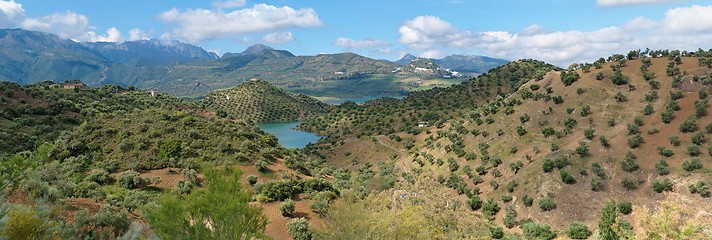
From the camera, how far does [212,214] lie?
50.2 ft

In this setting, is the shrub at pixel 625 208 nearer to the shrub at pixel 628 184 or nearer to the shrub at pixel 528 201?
the shrub at pixel 628 184

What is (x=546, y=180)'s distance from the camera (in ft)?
167

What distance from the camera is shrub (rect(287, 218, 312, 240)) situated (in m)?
29.2

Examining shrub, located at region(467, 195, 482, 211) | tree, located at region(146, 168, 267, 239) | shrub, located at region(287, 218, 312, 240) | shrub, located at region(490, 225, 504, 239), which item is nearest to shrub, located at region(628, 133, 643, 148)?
shrub, located at region(467, 195, 482, 211)

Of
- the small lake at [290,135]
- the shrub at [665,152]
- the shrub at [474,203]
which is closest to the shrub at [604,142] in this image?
the shrub at [665,152]

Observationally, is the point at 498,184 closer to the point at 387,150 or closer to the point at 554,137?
the point at 554,137

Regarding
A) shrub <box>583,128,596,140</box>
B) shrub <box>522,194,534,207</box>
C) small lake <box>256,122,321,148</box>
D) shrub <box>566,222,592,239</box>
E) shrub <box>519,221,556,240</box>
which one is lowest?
small lake <box>256,122,321,148</box>

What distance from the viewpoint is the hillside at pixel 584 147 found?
150 feet

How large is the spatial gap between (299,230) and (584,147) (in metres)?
44.6

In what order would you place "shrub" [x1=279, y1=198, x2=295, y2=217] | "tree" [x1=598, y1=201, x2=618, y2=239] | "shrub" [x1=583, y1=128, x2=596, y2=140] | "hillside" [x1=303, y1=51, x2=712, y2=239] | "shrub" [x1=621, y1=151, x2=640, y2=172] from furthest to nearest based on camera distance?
1. "shrub" [x1=583, y1=128, x2=596, y2=140]
2. "shrub" [x1=621, y1=151, x2=640, y2=172]
3. "hillside" [x1=303, y1=51, x2=712, y2=239]
4. "shrub" [x1=279, y1=198, x2=295, y2=217]
5. "tree" [x1=598, y1=201, x2=618, y2=239]

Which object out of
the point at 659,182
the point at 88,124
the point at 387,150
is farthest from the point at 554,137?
the point at 88,124

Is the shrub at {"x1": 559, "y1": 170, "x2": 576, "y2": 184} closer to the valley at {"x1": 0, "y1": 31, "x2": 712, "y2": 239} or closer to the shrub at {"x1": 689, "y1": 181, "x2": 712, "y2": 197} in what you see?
the valley at {"x1": 0, "y1": 31, "x2": 712, "y2": 239}

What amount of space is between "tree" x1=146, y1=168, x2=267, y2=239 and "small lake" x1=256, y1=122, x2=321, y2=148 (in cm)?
11997

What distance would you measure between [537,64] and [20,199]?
15378cm
